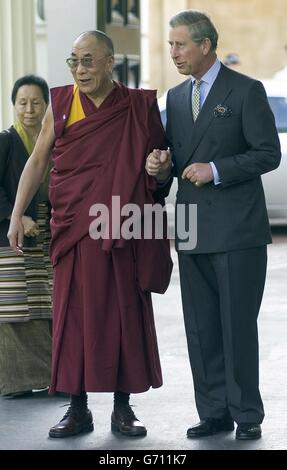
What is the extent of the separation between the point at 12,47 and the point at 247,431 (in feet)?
14.9

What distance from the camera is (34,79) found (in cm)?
693

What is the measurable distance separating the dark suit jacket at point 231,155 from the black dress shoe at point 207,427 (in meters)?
0.78

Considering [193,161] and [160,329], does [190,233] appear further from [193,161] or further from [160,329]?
[160,329]

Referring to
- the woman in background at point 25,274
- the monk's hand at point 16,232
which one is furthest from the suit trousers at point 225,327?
the woman in background at point 25,274

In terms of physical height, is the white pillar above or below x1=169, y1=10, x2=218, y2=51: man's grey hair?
above

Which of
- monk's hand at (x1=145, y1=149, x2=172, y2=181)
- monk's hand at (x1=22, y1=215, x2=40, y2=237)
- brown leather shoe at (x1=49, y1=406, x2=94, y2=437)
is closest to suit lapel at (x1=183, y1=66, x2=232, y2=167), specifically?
monk's hand at (x1=145, y1=149, x2=172, y2=181)

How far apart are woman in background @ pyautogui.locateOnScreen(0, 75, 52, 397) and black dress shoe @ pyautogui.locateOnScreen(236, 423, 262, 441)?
1.52m

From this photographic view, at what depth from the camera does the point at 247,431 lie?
19.3 ft

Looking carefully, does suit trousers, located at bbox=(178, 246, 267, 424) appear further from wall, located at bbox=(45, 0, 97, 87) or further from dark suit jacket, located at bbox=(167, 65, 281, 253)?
wall, located at bbox=(45, 0, 97, 87)

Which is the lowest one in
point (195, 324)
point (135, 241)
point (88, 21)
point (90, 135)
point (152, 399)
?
point (152, 399)

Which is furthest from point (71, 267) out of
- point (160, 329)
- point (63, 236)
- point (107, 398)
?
point (160, 329)

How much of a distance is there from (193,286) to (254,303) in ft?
0.93

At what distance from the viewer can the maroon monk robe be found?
5.91m

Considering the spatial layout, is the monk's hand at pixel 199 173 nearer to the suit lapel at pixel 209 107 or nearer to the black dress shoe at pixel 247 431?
the suit lapel at pixel 209 107
